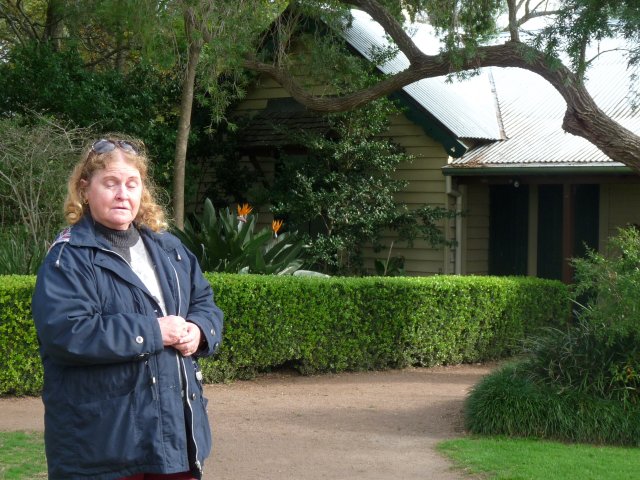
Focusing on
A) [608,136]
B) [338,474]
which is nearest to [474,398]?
[338,474]

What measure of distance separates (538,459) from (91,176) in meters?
4.42

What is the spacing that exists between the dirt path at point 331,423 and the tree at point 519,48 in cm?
322

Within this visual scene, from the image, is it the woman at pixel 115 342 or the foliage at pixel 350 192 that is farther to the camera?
the foliage at pixel 350 192

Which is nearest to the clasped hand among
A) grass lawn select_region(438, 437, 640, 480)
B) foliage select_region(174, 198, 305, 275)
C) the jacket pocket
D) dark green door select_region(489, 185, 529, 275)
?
the jacket pocket

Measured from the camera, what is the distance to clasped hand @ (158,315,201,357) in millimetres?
3258

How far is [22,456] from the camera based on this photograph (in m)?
6.46

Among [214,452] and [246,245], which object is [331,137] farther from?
[214,452]

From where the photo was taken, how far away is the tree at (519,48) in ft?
29.2

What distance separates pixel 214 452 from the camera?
22.7 feet

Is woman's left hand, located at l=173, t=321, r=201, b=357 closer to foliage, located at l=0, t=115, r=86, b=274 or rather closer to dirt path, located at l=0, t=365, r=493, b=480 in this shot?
dirt path, located at l=0, t=365, r=493, b=480

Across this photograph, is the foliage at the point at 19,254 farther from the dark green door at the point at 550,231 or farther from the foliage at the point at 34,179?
the dark green door at the point at 550,231

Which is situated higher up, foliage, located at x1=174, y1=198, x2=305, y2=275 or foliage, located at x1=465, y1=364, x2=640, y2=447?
foliage, located at x1=174, y1=198, x2=305, y2=275

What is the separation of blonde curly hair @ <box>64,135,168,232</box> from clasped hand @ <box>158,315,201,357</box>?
446mm

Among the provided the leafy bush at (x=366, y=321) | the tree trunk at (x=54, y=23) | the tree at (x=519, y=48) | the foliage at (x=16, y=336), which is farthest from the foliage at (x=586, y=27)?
the tree trunk at (x=54, y=23)
